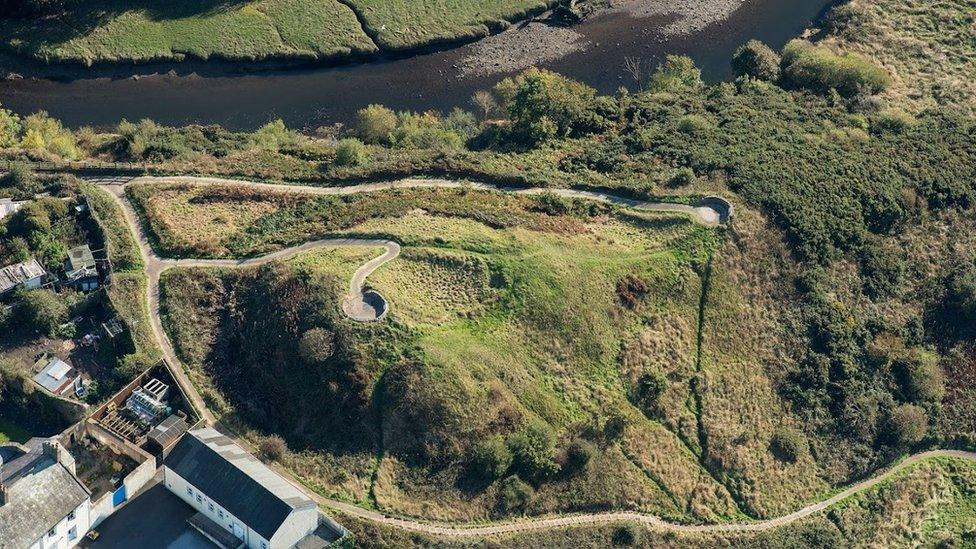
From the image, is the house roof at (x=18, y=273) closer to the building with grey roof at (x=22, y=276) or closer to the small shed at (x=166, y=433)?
the building with grey roof at (x=22, y=276)

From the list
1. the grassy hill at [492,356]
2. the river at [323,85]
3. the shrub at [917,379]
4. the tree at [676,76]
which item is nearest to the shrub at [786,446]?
the grassy hill at [492,356]

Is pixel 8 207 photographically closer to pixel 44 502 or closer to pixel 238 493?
pixel 44 502

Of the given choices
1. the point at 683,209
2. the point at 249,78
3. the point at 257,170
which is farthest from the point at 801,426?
the point at 249,78

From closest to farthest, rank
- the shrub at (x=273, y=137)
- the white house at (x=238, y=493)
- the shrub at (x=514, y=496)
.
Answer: the white house at (x=238, y=493) → the shrub at (x=514, y=496) → the shrub at (x=273, y=137)

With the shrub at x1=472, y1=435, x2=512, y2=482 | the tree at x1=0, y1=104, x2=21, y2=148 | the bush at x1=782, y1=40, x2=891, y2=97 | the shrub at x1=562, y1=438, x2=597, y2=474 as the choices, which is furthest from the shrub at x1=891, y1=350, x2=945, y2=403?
the tree at x1=0, y1=104, x2=21, y2=148

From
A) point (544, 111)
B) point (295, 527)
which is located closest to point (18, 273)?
point (295, 527)

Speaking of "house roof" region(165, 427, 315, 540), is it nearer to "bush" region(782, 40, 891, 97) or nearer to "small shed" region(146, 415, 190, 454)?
"small shed" region(146, 415, 190, 454)

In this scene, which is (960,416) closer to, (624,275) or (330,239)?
(624,275)
